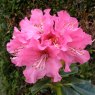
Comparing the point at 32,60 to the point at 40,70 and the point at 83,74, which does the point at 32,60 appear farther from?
the point at 83,74

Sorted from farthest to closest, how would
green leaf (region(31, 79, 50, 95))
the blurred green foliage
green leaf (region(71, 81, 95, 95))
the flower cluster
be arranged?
the blurred green foliage
green leaf (region(71, 81, 95, 95))
green leaf (region(31, 79, 50, 95))
the flower cluster

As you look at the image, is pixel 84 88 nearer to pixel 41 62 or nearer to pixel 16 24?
pixel 41 62

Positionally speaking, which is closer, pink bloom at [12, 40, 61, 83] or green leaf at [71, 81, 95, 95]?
pink bloom at [12, 40, 61, 83]

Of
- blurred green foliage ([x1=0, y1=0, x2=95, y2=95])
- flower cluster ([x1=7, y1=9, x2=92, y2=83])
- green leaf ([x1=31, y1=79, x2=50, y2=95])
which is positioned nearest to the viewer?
flower cluster ([x1=7, y1=9, x2=92, y2=83])

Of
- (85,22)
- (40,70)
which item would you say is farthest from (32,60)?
(85,22)

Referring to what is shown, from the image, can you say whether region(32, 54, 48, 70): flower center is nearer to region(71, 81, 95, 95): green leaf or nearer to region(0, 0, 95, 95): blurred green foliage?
region(71, 81, 95, 95): green leaf

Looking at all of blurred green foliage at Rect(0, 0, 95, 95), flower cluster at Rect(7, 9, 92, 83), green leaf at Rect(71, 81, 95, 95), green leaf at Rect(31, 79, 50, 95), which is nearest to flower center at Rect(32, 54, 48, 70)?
flower cluster at Rect(7, 9, 92, 83)

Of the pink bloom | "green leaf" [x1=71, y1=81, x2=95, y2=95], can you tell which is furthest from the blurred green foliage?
the pink bloom

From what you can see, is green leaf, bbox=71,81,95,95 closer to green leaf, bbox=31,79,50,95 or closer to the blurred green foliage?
green leaf, bbox=31,79,50,95

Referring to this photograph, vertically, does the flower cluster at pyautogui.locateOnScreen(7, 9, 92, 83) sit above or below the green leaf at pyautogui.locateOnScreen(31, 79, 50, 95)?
above
